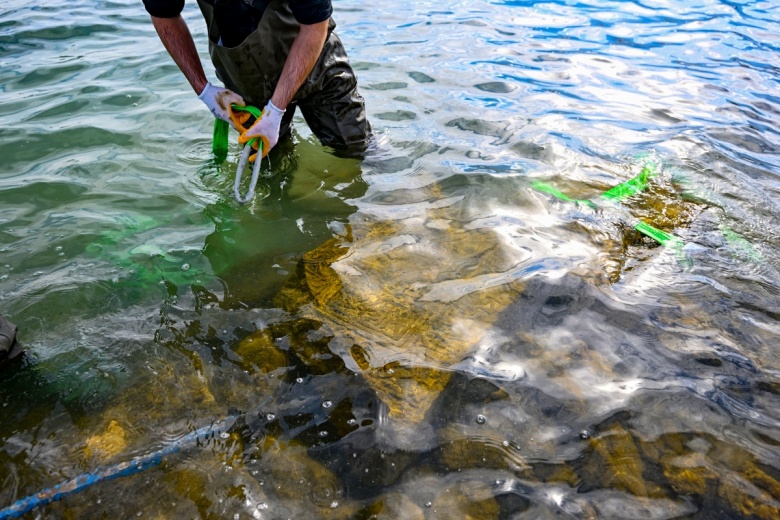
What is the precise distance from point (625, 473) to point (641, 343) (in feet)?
2.68

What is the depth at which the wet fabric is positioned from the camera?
242cm

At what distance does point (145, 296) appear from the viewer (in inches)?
123

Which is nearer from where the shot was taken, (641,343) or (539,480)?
(539,480)

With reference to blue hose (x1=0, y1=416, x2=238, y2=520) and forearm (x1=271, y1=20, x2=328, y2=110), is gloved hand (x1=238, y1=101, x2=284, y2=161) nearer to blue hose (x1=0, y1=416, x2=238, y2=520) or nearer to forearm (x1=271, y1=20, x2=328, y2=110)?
forearm (x1=271, y1=20, x2=328, y2=110)

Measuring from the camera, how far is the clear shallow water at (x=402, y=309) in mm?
2170

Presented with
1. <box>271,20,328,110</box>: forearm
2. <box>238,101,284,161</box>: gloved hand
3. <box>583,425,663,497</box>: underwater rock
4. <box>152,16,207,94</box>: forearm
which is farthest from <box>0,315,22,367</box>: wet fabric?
<box>583,425,663,497</box>: underwater rock

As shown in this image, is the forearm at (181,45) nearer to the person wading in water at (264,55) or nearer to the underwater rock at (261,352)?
the person wading in water at (264,55)

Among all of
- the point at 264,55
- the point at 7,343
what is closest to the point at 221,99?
the point at 264,55

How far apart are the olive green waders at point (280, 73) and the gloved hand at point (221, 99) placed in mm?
147

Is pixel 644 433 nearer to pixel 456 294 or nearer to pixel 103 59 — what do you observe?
pixel 456 294

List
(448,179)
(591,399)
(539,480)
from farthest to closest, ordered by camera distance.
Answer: (448,179) < (591,399) < (539,480)

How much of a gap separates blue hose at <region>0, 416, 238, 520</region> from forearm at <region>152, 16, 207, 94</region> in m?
2.43

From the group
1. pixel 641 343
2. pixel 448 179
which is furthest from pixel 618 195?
pixel 641 343

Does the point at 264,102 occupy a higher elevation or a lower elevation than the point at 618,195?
higher
